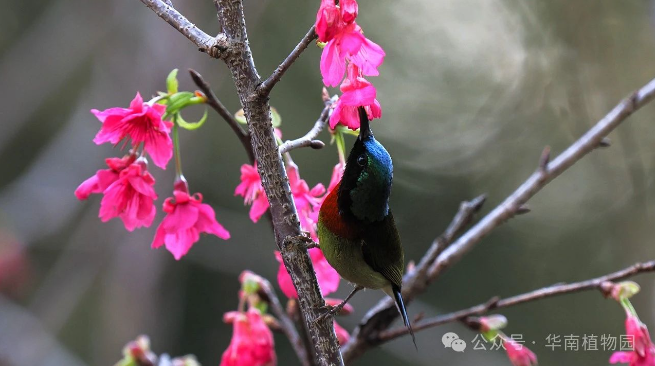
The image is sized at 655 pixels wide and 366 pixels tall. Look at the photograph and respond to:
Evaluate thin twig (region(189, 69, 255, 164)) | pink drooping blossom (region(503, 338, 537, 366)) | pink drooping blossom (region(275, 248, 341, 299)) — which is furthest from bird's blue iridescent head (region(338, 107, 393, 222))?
pink drooping blossom (region(503, 338, 537, 366))

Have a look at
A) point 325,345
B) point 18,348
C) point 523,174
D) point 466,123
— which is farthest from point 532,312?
point 325,345

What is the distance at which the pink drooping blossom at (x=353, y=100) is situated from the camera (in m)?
1.08

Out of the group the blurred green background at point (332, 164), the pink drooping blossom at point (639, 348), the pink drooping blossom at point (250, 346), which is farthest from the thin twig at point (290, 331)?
the blurred green background at point (332, 164)

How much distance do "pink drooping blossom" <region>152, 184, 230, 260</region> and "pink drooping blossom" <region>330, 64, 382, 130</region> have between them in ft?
1.11

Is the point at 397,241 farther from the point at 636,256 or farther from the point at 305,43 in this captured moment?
the point at 636,256

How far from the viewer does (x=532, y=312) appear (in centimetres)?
573

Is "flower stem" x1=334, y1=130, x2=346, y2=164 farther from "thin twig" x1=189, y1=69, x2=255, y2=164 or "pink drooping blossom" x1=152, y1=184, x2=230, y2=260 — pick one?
"pink drooping blossom" x1=152, y1=184, x2=230, y2=260

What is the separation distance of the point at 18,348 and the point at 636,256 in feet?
13.1

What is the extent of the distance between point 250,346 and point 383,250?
16.2 inches

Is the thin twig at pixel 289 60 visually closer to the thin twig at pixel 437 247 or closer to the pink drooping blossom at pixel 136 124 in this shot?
the pink drooping blossom at pixel 136 124

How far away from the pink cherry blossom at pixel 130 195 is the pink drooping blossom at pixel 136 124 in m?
0.06

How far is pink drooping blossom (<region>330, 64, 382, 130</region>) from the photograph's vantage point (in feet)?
3.53

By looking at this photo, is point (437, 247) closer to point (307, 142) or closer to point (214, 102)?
point (307, 142)

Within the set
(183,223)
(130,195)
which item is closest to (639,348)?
(183,223)
